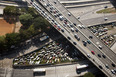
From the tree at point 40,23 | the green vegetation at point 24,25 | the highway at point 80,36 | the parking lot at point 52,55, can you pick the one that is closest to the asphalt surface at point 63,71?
the parking lot at point 52,55

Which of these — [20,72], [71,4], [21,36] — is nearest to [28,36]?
[21,36]

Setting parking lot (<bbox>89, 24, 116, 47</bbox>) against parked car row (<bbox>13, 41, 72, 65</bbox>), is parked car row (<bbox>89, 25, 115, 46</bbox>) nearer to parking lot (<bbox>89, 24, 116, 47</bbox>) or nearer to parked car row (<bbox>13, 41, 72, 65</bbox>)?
parking lot (<bbox>89, 24, 116, 47</bbox>)

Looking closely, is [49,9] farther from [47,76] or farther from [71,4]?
[47,76]

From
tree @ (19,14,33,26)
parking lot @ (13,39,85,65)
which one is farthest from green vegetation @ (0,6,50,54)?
parking lot @ (13,39,85,65)

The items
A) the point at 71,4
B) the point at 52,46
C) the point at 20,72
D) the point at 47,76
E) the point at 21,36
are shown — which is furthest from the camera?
the point at 71,4

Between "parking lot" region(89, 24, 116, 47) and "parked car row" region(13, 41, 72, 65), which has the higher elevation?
"parking lot" region(89, 24, 116, 47)

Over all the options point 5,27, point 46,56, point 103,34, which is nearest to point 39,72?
point 46,56
